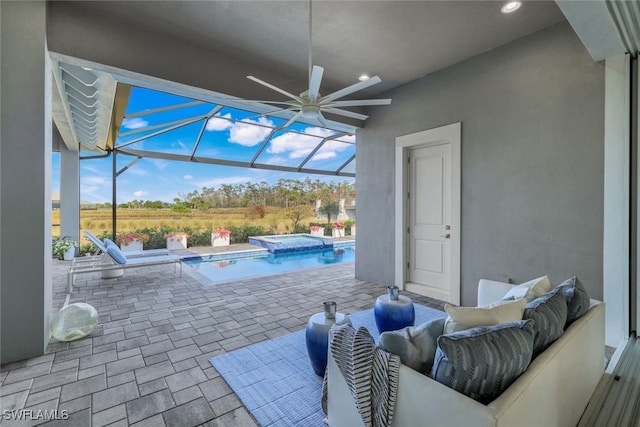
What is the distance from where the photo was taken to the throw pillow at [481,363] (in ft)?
3.60

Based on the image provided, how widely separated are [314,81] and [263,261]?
21.4 ft

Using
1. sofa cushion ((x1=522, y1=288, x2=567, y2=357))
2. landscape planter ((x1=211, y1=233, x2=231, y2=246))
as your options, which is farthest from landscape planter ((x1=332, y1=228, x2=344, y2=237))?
sofa cushion ((x1=522, y1=288, x2=567, y2=357))

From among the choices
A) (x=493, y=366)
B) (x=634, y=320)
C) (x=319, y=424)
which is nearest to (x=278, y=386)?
(x=319, y=424)

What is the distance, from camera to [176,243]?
9.53 metres

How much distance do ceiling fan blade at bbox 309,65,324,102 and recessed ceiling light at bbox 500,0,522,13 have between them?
1.91 m

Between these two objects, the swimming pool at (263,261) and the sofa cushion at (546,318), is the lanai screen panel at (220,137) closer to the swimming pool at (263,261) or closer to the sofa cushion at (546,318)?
the swimming pool at (263,261)

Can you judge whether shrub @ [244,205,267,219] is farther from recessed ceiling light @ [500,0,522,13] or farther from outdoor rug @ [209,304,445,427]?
recessed ceiling light @ [500,0,522,13]

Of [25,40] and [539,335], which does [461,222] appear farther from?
[25,40]

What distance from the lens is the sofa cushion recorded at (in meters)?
1.40

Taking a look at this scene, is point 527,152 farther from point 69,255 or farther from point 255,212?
point 255,212

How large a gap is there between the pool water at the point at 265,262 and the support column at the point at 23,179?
3729 millimetres

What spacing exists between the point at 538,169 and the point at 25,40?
16.6 ft

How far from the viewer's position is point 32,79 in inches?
102

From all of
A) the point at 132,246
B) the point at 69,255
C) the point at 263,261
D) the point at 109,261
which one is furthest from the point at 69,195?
the point at 263,261
